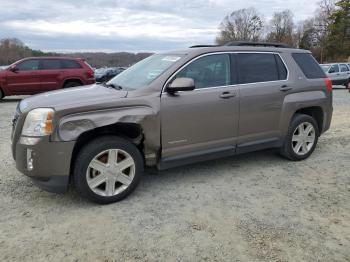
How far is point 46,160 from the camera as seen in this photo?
3600 millimetres

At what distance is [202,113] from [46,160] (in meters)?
1.91

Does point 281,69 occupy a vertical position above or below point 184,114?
above

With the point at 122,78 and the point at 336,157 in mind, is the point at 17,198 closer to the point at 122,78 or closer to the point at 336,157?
the point at 122,78

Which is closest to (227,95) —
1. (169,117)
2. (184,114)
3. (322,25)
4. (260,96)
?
(260,96)

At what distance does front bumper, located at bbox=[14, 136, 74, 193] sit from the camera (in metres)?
3.58

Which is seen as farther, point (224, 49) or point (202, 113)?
point (224, 49)

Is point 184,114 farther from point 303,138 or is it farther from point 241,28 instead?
point 241,28

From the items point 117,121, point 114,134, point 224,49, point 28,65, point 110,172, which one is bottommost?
point 110,172

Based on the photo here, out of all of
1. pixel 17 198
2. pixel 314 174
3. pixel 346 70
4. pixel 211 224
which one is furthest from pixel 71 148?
pixel 346 70

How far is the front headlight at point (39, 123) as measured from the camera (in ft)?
11.7

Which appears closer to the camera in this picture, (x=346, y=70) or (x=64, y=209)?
(x=64, y=209)

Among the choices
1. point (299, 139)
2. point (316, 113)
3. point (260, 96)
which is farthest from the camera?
point (316, 113)

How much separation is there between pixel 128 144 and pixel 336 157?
3593mm

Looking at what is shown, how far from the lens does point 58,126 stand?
357cm
